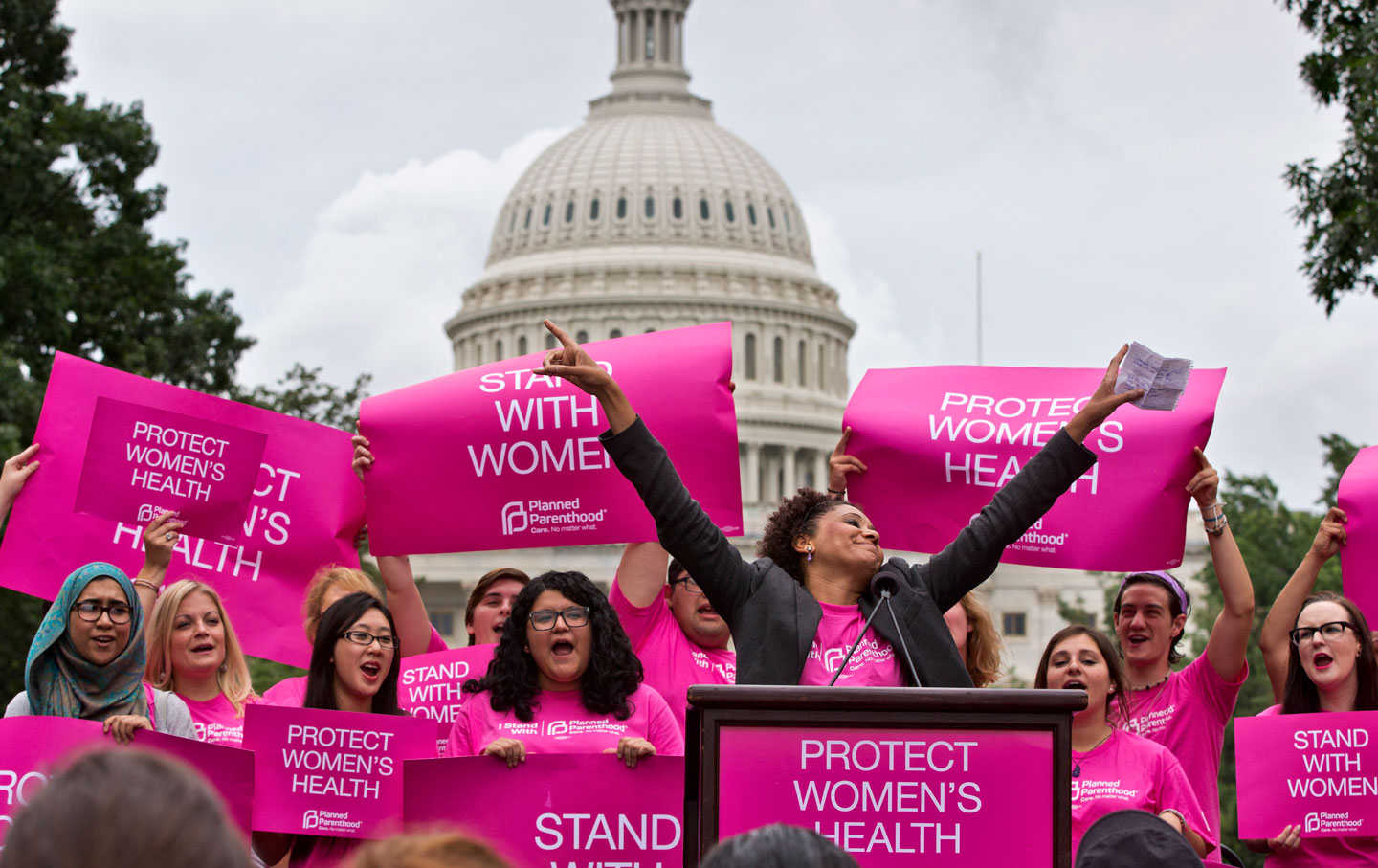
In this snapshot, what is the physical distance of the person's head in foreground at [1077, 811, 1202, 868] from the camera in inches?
144

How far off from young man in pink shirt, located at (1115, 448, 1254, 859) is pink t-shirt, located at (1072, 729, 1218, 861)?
611 millimetres

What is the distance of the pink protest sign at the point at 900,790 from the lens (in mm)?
4844

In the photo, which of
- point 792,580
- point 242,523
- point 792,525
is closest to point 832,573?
point 792,580

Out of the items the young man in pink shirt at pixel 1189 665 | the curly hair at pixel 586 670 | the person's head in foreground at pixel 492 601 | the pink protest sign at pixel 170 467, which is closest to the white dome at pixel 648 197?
the pink protest sign at pixel 170 467

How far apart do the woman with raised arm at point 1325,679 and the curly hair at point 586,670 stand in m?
2.33

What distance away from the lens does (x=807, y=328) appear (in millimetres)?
106562

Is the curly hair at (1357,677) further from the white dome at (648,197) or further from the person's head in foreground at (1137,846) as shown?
the white dome at (648,197)

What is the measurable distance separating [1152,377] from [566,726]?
2.12 meters

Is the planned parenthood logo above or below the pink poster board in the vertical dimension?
above

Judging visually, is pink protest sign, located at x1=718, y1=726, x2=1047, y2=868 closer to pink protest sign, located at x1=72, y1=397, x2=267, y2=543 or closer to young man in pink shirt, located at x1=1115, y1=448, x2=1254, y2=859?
young man in pink shirt, located at x1=1115, y1=448, x2=1254, y2=859

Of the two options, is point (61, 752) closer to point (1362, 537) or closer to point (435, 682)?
point (435, 682)

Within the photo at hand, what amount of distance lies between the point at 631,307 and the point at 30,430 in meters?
77.6

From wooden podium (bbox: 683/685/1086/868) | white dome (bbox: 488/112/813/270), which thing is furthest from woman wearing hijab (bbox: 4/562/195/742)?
white dome (bbox: 488/112/813/270)

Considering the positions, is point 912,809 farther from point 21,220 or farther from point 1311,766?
point 21,220
